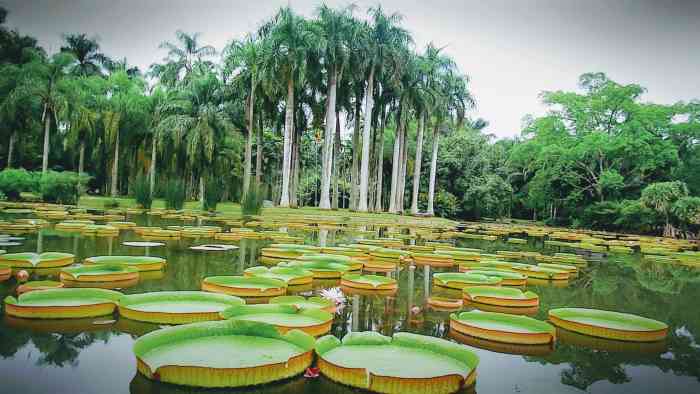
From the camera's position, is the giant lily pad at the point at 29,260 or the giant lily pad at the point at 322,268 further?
the giant lily pad at the point at 322,268

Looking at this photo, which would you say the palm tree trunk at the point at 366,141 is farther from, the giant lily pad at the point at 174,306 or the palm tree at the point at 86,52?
the palm tree at the point at 86,52

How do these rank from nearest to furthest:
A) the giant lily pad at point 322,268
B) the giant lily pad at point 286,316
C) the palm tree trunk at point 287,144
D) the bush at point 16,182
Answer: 1. the giant lily pad at point 286,316
2. the giant lily pad at point 322,268
3. the bush at point 16,182
4. the palm tree trunk at point 287,144

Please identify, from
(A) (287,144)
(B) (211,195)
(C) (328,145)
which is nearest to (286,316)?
(B) (211,195)

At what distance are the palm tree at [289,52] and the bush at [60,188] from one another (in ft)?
31.3

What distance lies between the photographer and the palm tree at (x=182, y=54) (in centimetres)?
3428

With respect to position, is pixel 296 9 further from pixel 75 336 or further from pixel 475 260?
pixel 75 336

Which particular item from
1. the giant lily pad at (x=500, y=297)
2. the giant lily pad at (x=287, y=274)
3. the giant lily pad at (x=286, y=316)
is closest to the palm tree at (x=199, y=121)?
the giant lily pad at (x=287, y=274)

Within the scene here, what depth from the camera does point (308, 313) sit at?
10.5ft

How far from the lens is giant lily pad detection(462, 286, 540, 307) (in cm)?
440

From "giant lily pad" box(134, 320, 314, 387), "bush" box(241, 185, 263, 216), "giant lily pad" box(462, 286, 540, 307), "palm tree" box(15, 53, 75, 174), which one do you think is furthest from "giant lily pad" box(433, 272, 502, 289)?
"palm tree" box(15, 53, 75, 174)

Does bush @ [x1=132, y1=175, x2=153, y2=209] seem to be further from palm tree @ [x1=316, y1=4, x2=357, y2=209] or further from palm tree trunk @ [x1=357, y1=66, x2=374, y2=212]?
palm tree trunk @ [x1=357, y1=66, x2=374, y2=212]

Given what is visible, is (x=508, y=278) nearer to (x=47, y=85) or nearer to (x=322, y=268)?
(x=322, y=268)

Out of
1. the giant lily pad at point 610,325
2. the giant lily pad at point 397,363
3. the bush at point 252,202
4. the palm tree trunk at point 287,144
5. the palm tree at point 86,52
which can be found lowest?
the giant lily pad at point 610,325

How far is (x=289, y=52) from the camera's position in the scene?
75.2 ft
